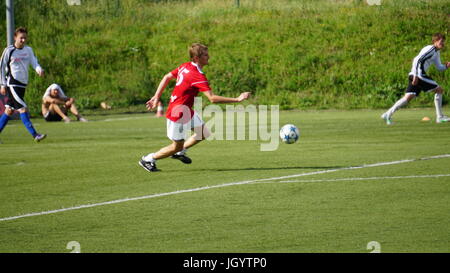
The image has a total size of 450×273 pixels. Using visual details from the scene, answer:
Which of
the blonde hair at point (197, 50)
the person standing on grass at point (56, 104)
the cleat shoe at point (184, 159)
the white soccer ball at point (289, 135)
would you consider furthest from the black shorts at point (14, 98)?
the blonde hair at point (197, 50)

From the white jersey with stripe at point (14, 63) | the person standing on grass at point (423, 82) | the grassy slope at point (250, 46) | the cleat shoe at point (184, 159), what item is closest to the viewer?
the cleat shoe at point (184, 159)

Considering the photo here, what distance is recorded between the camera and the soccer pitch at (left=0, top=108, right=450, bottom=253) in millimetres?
7758

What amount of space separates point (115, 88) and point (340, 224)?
27.2m

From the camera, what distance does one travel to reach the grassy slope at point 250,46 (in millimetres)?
32625

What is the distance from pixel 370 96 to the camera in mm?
30797

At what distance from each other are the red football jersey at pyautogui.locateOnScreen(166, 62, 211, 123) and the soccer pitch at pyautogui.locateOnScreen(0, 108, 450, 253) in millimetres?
899

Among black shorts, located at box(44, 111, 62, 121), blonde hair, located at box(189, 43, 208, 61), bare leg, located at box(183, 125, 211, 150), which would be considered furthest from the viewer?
black shorts, located at box(44, 111, 62, 121)

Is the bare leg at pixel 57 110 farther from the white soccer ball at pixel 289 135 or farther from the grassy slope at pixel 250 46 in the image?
the white soccer ball at pixel 289 135

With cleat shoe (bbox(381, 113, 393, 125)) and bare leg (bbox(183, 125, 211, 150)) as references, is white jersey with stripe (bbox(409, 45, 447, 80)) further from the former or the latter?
bare leg (bbox(183, 125, 211, 150))

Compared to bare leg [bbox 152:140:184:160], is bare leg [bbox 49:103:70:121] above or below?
below

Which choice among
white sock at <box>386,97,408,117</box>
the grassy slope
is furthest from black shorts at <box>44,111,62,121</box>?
white sock at <box>386,97,408,117</box>

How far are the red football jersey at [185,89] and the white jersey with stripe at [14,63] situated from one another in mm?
6296

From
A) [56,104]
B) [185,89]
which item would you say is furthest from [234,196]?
[56,104]

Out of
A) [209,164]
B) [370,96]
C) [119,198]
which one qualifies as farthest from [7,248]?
[370,96]
